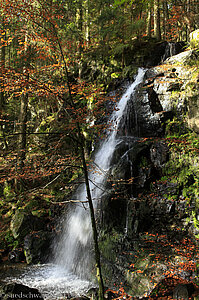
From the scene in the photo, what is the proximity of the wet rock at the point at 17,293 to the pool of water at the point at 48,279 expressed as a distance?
399mm

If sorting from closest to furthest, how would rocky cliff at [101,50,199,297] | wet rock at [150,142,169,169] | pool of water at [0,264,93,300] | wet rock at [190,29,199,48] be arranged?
1. rocky cliff at [101,50,199,297]
2. pool of water at [0,264,93,300]
3. wet rock at [150,142,169,169]
4. wet rock at [190,29,199,48]

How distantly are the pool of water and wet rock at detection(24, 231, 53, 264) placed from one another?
0.34 m

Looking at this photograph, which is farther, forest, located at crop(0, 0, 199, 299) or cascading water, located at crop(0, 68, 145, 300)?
cascading water, located at crop(0, 68, 145, 300)

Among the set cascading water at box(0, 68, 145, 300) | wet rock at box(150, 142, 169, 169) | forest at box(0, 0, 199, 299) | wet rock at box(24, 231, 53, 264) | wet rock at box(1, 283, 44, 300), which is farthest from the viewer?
→ wet rock at box(24, 231, 53, 264)

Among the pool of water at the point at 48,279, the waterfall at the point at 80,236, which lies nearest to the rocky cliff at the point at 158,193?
the waterfall at the point at 80,236

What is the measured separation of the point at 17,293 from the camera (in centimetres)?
443

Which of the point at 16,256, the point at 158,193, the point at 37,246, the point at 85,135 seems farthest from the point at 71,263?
the point at 85,135

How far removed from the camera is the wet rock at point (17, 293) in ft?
14.1

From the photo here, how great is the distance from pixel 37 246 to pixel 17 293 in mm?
3106

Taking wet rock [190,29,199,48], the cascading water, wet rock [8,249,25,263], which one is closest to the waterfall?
the cascading water

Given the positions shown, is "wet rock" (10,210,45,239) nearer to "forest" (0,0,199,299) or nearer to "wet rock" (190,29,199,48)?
"forest" (0,0,199,299)

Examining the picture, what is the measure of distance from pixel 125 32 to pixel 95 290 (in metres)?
13.9

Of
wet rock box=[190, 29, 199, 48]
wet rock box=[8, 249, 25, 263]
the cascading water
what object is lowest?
wet rock box=[8, 249, 25, 263]

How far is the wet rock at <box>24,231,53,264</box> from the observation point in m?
7.21
